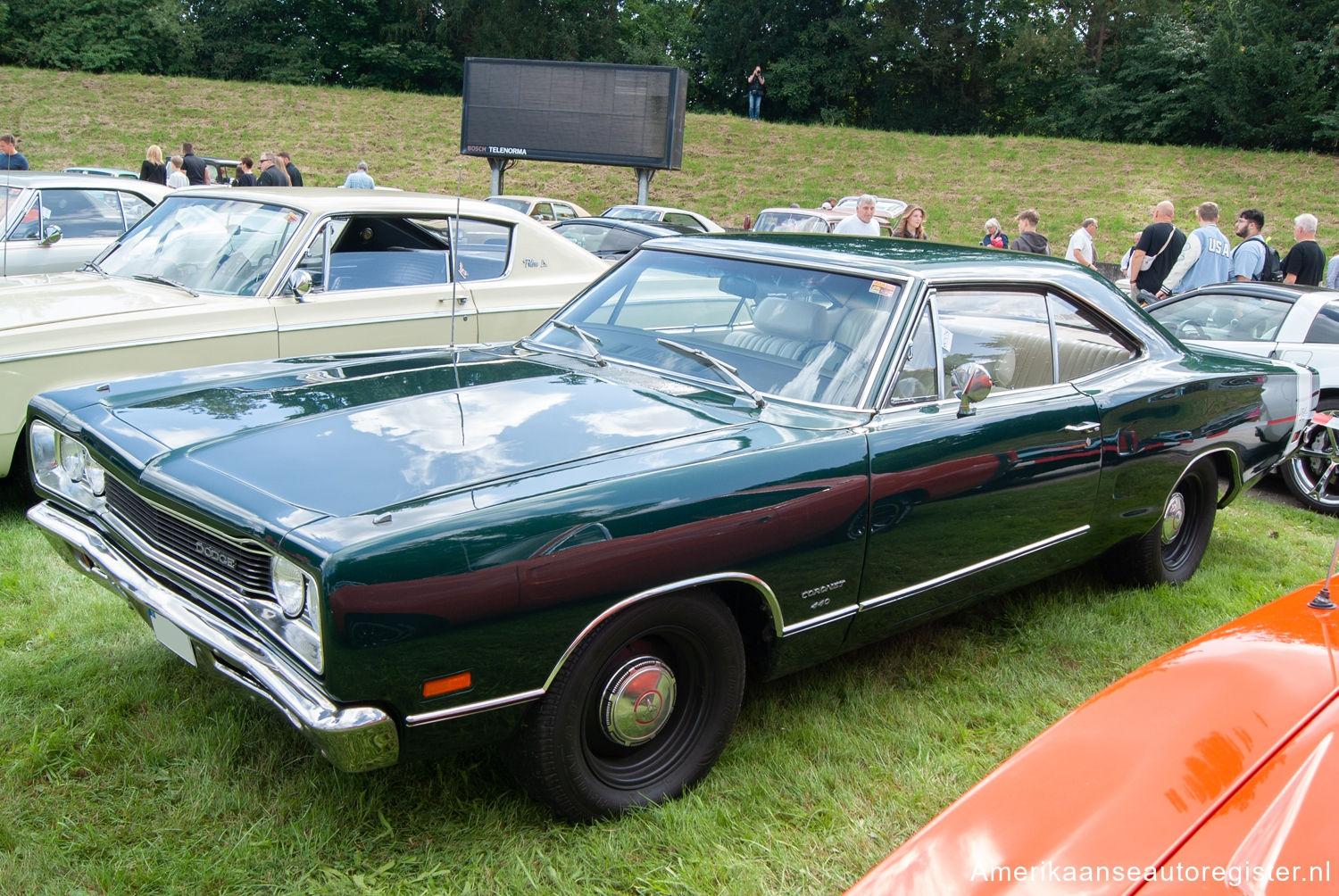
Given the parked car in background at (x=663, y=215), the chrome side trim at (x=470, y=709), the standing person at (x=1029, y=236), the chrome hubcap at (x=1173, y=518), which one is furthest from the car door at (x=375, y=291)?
the parked car in background at (x=663, y=215)

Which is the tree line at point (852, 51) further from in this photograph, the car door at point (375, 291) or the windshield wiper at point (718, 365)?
the windshield wiper at point (718, 365)

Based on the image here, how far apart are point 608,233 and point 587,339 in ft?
27.6

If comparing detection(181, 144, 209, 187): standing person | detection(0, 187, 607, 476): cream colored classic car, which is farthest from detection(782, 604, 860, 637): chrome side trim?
detection(181, 144, 209, 187): standing person

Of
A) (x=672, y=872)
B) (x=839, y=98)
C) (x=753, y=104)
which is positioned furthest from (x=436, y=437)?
(x=839, y=98)

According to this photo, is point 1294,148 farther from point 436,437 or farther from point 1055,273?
point 436,437

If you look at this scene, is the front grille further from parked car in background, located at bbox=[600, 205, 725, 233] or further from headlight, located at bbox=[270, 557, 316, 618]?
parked car in background, located at bbox=[600, 205, 725, 233]

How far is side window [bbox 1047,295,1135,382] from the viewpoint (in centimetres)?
384

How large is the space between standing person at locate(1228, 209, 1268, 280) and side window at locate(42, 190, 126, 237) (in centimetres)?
963

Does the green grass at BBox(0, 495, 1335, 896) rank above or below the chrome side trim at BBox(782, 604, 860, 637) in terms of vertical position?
below

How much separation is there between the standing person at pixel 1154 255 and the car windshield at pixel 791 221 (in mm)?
6305

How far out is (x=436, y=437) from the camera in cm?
268

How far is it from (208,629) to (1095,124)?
40310 mm

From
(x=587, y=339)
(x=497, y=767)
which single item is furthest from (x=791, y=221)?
(x=497, y=767)

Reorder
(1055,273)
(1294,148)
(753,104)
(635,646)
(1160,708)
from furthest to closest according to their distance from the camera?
(753,104), (1294,148), (1055,273), (635,646), (1160,708)
